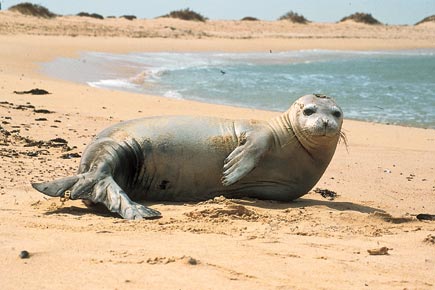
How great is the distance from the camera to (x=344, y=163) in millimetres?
8000

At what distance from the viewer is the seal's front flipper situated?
5.65m

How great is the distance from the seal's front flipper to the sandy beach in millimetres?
222

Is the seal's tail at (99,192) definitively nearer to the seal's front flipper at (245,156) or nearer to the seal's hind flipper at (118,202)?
the seal's hind flipper at (118,202)

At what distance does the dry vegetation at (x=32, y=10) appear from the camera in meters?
31.9

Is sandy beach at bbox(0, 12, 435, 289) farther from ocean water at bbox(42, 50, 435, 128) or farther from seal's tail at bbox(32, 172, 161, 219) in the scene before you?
ocean water at bbox(42, 50, 435, 128)

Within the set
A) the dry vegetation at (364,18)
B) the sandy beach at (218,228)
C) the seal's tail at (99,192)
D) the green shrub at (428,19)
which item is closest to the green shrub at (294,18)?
the dry vegetation at (364,18)

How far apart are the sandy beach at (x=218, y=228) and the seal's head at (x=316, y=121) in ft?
1.62

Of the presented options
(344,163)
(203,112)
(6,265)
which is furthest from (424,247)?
(203,112)

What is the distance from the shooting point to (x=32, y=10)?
32094 mm

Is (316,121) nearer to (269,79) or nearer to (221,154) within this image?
(221,154)

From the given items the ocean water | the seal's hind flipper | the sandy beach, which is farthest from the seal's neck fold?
the ocean water

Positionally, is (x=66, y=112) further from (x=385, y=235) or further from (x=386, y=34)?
(x=386, y=34)

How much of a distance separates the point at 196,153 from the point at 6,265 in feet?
8.21

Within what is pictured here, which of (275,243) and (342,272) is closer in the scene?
(342,272)
